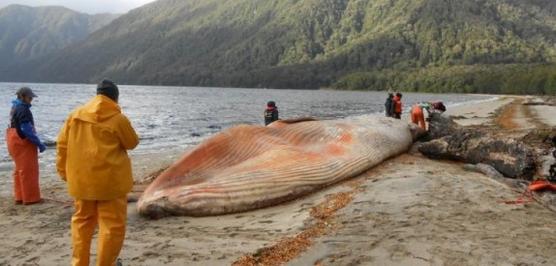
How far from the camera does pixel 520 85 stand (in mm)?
116375

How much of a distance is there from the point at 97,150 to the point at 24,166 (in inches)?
212

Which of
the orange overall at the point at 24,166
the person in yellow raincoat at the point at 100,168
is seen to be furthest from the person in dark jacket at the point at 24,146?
the person in yellow raincoat at the point at 100,168

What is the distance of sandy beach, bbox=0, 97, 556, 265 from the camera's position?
237 inches

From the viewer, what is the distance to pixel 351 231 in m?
6.91

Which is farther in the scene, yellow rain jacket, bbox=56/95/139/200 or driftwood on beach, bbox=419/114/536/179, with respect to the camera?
driftwood on beach, bbox=419/114/536/179

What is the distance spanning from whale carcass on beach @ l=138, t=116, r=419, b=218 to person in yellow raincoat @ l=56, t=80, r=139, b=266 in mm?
2774

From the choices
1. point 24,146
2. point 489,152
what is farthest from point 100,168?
point 489,152

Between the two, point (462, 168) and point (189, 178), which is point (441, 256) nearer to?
point (189, 178)

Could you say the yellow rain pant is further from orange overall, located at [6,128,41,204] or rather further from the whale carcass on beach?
orange overall, located at [6,128,41,204]

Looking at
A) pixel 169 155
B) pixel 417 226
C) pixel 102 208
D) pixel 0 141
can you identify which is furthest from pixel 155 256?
pixel 0 141

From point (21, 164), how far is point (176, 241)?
4.60 metres

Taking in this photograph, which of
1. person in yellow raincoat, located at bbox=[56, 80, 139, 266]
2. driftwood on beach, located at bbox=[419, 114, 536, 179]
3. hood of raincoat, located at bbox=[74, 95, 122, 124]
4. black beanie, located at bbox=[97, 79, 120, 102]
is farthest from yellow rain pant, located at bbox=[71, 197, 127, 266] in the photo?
driftwood on beach, located at bbox=[419, 114, 536, 179]

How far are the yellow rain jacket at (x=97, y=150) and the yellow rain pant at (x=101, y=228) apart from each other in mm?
128

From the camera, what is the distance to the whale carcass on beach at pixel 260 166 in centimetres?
858
